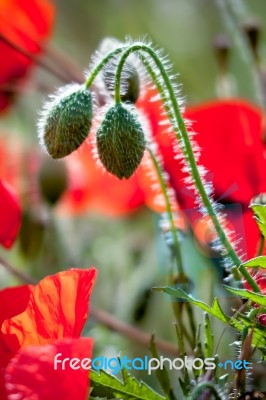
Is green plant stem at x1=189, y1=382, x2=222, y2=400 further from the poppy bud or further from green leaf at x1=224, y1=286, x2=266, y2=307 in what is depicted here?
the poppy bud

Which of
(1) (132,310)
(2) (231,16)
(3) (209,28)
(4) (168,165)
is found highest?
(3) (209,28)

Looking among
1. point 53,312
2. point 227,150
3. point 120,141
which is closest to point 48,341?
point 53,312

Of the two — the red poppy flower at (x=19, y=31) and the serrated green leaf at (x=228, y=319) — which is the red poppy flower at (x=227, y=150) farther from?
the red poppy flower at (x=19, y=31)

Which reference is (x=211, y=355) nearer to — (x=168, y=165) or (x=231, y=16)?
(x=168, y=165)

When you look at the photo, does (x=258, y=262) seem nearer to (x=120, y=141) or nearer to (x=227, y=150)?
(x=120, y=141)

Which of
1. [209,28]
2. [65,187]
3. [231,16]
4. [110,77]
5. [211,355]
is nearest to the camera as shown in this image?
[211,355]

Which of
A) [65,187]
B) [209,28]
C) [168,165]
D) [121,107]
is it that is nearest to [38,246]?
[65,187]
